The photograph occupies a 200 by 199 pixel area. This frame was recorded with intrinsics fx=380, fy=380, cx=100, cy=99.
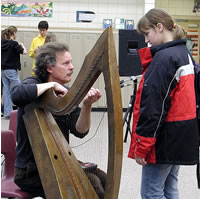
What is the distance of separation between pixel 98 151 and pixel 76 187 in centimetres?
17

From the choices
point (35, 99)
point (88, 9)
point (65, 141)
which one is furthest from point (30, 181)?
point (88, 9)

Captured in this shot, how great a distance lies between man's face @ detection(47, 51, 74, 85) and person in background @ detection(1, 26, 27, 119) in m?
3.93

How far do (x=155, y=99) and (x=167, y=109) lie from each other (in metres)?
0.08

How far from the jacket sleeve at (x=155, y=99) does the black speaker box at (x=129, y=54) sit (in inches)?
136

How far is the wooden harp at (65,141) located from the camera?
43.3 inches

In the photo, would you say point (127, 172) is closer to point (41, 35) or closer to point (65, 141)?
point (65, 141)

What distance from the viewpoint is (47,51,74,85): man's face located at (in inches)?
71.9

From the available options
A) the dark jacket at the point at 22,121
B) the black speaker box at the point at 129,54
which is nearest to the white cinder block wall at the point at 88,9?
the black speaker box at the point at 129,54

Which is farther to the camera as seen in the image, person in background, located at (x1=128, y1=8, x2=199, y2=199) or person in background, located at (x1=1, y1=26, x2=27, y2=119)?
person in background, located at (x1=1, y1=26, x2=27, y2=119)

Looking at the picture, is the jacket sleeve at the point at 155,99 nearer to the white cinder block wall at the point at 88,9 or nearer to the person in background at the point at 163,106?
the person in background at the point at 163,106

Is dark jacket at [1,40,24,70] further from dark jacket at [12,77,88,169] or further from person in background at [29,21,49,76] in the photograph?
dark jacket at [12,77,88,169]

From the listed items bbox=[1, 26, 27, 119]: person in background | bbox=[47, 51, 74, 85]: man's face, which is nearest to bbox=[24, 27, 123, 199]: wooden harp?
bbox=[47, 51, 74, 85]: man's face

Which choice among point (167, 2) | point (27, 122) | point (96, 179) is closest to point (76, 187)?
point (96, 179)

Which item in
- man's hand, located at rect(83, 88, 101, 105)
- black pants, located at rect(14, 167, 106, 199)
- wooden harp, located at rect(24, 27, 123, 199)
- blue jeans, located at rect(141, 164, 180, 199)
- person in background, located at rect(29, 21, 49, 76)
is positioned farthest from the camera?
person in background, located at rect(29, 21, 49, 76)
